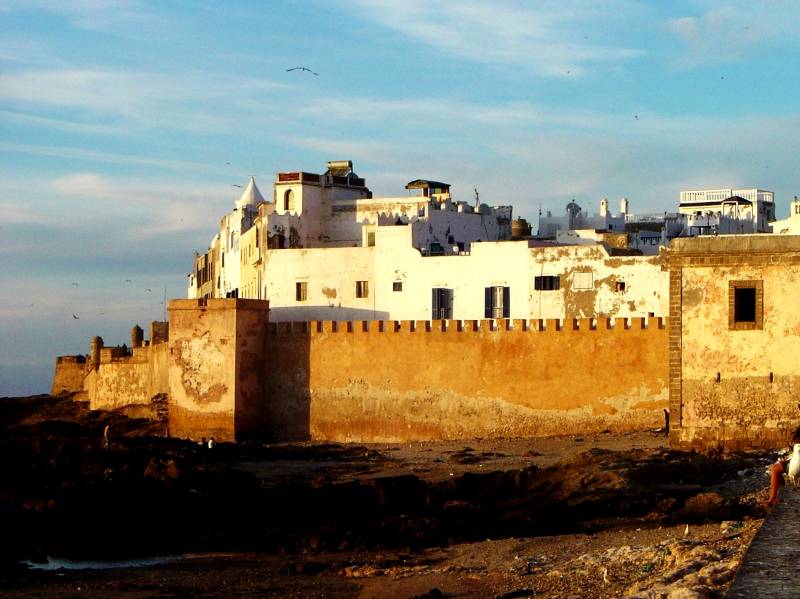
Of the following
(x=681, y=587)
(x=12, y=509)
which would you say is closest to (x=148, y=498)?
(x=12, y=509)

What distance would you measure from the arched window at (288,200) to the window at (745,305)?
2208 centimetres

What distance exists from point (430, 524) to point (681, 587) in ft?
23.1

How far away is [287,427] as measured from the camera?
3189 centimetres

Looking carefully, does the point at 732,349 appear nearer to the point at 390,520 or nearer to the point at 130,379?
the point at 390,520

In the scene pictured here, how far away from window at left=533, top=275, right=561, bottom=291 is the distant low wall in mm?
4362

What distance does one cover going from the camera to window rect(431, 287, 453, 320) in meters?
36.7

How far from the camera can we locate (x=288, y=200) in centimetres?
4469

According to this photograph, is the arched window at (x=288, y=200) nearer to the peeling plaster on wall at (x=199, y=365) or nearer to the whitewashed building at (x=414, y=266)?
the whitewashed building at (x=414, y=266)

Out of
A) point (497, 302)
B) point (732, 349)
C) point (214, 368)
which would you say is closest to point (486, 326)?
point (214, 368)

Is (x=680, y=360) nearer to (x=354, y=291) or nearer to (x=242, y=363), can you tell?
(x=242, y=363)

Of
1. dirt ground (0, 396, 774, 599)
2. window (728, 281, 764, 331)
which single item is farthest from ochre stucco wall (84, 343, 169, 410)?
window (728, 281, 764, 331)

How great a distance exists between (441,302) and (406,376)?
20.6 feet

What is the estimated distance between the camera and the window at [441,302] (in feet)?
120

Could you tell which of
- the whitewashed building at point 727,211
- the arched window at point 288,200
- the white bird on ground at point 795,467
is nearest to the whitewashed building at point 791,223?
the whitewashed building at point 727,211
